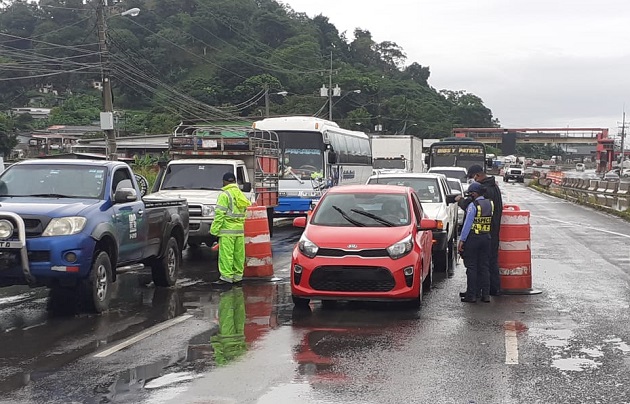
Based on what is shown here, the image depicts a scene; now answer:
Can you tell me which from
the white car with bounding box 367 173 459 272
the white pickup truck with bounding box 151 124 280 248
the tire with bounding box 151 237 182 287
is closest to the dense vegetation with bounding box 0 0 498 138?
the white pickup truck with bounding box 151 124 280 248

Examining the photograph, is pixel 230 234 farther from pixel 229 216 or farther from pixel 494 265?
pixel 494 265

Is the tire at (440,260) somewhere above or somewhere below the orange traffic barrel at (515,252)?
below

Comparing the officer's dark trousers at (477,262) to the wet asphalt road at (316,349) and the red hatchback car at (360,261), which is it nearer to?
the wet asphalt road at (316,349)

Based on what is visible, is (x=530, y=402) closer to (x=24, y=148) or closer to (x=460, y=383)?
(x=460, y=383)

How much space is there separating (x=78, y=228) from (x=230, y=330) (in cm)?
222

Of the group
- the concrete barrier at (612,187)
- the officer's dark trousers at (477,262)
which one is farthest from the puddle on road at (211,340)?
the concrete barrier at (612,187)

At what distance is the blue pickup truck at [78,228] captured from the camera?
8.92 metres

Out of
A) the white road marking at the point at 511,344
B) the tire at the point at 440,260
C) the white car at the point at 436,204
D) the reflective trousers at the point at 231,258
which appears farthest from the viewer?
the tire at the point at 440,260

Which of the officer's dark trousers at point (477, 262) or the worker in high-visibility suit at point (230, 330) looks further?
the officer's dark trousers at point (477, 262)

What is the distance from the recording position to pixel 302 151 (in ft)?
80.2

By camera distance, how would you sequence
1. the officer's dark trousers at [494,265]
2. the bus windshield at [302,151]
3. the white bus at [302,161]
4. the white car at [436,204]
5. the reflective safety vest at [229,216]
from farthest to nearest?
the bus windshield at [302,151] < the white bus at [302,161] < the white car at [436,204] < the reflective safety vest at [229,216] < the officer's dark trousers at [494,265]

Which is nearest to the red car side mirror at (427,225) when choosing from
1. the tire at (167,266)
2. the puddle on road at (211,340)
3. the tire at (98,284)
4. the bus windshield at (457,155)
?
the puddle on road at (211,340)

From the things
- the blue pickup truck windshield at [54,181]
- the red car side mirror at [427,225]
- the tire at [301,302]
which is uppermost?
the blue pickup truck windshield at [54,181]

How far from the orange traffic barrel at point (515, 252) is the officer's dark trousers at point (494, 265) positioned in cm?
21
